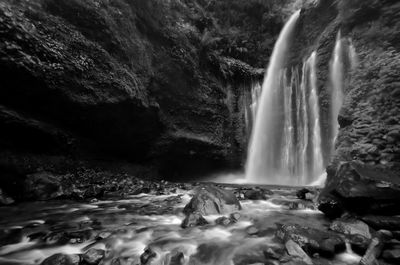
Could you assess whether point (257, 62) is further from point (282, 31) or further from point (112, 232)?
point (112, 232)

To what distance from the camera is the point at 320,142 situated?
14328 millimetres

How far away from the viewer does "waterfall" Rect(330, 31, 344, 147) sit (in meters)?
14.1

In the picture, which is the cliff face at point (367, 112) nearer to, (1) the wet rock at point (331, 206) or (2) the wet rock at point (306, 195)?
(1) the wet rock at point (331, 206)

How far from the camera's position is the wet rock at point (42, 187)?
8711 millimetres

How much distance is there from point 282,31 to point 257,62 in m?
3.18

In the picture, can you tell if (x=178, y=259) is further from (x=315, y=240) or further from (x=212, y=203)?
(x=212, y=203)

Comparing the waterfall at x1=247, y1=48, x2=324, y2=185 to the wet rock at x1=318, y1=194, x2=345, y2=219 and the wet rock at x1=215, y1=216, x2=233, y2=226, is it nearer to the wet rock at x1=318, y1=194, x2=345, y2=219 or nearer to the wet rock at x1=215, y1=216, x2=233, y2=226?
the wet rock at x1=318, y1=194, x2=345, y2=219

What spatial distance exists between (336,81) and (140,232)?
1355cm

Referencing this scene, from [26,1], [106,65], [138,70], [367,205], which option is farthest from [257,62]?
[367,205]

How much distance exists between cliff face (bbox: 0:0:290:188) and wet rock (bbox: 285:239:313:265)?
9.40 meters

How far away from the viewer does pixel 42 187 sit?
9008 millimetres

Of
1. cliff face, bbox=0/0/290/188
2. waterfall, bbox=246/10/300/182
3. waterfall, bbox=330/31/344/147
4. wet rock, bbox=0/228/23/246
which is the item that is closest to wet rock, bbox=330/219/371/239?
wet rock, bbox=0/228/23/246

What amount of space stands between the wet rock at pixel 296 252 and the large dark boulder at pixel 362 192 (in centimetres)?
192

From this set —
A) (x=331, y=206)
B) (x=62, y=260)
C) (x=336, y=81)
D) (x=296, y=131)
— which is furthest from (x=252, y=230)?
(x=336, y=81)
